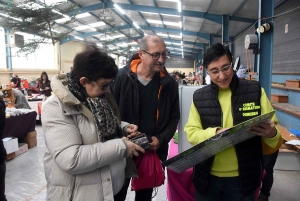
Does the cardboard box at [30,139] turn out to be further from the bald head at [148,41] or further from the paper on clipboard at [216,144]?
the paper on clipboard at [216,144]

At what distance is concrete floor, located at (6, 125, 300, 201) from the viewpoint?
2.62 m

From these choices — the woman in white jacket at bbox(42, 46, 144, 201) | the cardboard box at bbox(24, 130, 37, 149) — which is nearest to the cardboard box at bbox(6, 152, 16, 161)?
the cardboard box at bbox(24, 130, 37, 149)

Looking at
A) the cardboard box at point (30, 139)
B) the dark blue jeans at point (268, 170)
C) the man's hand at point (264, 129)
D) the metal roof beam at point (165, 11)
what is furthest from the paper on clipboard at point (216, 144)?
the metal roof beam at point (165, 11)

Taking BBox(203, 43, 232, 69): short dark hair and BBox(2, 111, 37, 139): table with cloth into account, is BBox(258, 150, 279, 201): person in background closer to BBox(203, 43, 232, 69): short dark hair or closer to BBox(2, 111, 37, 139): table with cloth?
BBox(203, 43, 232, 69): short dark hair

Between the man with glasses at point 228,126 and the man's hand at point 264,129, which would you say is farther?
the man with glasses at point 228,126

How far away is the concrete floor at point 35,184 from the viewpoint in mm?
2617

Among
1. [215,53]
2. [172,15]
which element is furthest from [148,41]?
[172,15]

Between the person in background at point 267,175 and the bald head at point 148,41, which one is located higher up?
the bald head at point 148,41

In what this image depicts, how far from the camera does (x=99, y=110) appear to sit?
1082 millimetres

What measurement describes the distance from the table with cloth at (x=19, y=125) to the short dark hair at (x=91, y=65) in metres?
3.47

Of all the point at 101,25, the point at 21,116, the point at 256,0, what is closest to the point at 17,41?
the point at 21,116

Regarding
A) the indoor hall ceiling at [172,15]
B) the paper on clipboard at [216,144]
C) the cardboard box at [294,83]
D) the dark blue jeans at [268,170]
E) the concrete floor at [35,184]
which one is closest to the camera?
the paper on clipboard at [216,144]

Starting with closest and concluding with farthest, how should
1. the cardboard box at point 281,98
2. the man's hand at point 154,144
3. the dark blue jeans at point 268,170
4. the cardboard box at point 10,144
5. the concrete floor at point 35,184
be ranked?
1. the man's hand at point 154,144
2. the dark blue jeans at point 268,170
3. the concrete floor at point 35,184
4. the cardboard box at point 10,144
5. the cardboard box at point 281,98

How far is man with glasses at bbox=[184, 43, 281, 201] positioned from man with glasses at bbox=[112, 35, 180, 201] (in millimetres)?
336
